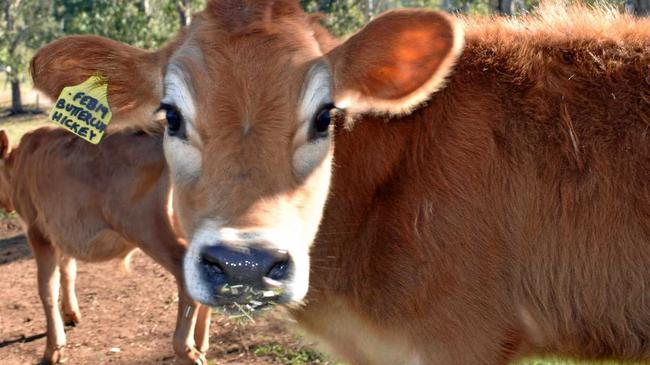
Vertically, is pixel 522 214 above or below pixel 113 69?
below

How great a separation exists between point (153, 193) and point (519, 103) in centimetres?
358

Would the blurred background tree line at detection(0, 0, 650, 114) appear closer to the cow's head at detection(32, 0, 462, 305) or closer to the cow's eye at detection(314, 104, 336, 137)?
the cow's head at detection(32, 0, 462, 305)

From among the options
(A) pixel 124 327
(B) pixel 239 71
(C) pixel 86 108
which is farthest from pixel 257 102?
(A) pixel 124 327

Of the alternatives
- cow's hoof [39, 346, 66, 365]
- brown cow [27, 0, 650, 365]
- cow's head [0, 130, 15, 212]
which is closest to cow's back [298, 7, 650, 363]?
brown cow [27, 0, 650, 365]

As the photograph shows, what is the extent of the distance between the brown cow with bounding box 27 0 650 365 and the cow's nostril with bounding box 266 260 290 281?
0.25 m

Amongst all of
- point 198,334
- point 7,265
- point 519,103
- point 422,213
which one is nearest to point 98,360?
point 198,334

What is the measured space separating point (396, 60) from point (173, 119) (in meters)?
1.08

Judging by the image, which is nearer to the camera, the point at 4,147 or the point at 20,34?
the point at 4,147

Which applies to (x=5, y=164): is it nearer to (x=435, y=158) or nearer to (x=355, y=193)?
(x=355, y=193)

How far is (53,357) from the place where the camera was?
643cm


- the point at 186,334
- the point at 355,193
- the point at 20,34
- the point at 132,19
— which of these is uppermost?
the point at 355,193

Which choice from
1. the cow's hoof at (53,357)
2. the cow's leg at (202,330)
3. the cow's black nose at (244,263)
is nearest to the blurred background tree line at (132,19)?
the cow's leg at (202,330)

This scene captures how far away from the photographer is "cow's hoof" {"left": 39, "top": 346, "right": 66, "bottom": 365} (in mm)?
6438

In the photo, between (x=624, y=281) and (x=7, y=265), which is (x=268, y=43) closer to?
(x=624, y=281)
